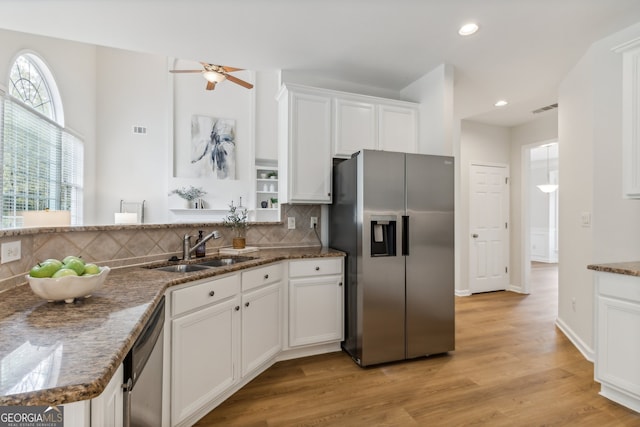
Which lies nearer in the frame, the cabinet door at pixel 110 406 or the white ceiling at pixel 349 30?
the cabinet door at pixel 110 406

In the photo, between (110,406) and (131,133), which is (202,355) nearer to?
(110,406)

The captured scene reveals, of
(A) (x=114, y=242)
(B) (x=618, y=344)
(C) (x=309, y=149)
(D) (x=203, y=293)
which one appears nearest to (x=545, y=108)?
(B) (x=618, y=344)

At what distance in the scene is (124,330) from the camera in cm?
95

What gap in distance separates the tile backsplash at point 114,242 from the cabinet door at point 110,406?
0.92 m

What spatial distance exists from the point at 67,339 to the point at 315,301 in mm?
1956

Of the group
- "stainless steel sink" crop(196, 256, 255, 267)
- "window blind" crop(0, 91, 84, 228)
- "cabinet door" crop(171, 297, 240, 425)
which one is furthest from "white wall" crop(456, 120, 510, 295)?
"window blind" crop(0, 91, 84, 228)

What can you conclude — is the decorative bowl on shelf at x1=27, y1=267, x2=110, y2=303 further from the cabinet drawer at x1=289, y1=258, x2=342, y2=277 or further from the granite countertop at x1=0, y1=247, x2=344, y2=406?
the cabinet drawer at x1=289, y1=258, x2=342, y2=277

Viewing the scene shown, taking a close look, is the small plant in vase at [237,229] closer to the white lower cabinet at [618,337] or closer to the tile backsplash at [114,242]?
the tile backsplash at [114,242]

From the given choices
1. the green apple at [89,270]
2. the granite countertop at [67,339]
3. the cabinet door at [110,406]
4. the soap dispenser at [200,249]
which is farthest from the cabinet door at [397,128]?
the cabinet door at [110,406]

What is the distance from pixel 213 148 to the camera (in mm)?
6391

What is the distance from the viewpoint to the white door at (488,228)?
15.9 ft

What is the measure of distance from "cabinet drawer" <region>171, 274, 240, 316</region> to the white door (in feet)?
13.1

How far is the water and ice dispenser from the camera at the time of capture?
255 cm

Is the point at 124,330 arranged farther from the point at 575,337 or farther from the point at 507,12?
Answer: the point at 575,337
